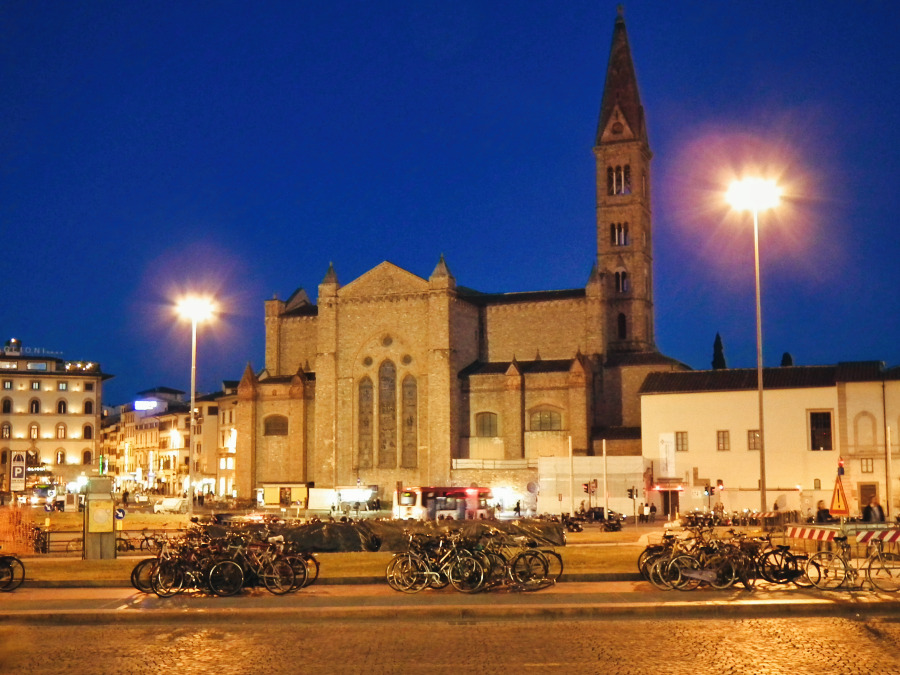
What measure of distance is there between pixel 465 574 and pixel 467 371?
54579 millimetres

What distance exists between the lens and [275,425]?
260 feet

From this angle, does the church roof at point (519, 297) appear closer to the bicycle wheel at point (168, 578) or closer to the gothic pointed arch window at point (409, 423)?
the gothic pointed arch window at point (409, 423)

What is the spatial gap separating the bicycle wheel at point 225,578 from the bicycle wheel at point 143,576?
1.33m

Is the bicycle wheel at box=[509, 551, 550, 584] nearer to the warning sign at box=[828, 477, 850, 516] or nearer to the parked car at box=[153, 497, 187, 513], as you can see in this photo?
the warning sign at box=[828, 477, 850, 516]

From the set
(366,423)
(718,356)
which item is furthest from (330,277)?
(718,356)

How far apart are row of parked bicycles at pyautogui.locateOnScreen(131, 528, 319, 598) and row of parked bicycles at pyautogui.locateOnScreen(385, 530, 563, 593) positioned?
1.98m

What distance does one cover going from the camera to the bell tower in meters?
77.1

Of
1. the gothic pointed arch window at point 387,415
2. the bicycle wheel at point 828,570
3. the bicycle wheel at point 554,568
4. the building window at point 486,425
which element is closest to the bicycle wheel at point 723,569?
the bicycle wheel at point 828,570

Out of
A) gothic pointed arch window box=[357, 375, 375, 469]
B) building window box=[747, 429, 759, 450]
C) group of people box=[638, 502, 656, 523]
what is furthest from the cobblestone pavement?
gothic pointed arch window box=[357, 375, 375, 469]

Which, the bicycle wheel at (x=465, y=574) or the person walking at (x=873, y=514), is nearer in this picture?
the bicycle wheel at (x=465, y=574)

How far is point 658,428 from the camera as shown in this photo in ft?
202

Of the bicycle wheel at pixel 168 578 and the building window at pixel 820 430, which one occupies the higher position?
the building window at pixel 820 430

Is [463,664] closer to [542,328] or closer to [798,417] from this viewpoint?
[798,417]

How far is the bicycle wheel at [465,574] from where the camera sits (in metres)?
19.7
